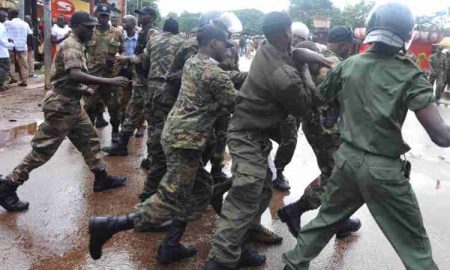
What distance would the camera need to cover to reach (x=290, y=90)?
9.66 feet

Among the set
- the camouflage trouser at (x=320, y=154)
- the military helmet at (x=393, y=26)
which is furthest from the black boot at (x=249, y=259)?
the military helmet at (x=393, y=26)

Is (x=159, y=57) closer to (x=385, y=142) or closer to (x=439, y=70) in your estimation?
(x=385, y=142)

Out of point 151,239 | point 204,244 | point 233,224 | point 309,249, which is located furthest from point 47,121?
point 309,249

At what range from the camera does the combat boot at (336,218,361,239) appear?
13.6 ft

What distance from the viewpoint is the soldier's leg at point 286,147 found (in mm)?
4957

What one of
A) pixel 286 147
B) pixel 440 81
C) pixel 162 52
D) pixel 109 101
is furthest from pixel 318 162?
pixel 440 81

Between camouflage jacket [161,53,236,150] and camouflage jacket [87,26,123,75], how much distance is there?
157 inches

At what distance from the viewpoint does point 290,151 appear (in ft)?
16.8

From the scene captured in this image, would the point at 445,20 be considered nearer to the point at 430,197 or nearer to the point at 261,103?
the point at 430,197

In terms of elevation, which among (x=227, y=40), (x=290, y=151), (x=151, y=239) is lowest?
(x=151, y=239)

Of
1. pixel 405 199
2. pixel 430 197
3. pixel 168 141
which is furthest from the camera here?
pixel 430 197

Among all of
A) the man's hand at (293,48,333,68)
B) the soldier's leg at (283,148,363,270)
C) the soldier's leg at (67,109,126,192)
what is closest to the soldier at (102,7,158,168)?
the soldier's leg at (67,109,126,192)

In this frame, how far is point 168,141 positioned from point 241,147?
0.53 m

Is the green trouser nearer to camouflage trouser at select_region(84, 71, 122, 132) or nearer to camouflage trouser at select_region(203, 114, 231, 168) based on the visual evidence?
camouflage trouser at select_region(203, 114, 231, 168)
